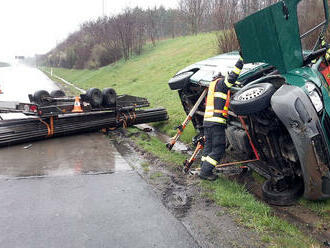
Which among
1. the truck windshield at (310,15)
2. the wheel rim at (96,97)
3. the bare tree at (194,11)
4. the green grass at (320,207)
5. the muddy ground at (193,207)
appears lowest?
the green grass at (320,207)

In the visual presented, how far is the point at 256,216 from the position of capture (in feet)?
11.7

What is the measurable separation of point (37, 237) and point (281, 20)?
3.43m

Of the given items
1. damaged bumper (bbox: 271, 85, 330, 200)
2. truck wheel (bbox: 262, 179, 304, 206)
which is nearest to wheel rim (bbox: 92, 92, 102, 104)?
truck wheel (bbox: 262, 179, 304, 206)

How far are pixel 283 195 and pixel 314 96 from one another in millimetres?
1216

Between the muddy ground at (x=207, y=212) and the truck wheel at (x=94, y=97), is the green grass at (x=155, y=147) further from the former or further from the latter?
the truck wheel at (x=94, y=97)

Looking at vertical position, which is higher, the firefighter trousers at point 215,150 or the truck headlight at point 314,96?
the truck headlight at point 314,96

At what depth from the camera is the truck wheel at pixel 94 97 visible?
7.75 metres

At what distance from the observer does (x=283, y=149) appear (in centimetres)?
Answer: 398

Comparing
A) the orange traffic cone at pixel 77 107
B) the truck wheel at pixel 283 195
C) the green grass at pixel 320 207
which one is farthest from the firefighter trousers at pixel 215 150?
the orange traffic cone at pixel 77 107

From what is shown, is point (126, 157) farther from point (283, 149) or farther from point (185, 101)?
point (283, 149)

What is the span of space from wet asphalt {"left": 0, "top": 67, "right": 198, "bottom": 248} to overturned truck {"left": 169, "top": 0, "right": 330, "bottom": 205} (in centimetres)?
146

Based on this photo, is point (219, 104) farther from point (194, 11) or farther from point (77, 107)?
A: point (194, 11)

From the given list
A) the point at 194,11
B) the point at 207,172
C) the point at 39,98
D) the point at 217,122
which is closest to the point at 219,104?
the point at 217,122

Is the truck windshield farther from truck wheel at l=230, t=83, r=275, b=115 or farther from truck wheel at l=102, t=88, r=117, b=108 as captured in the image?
truck wheel at l=102, t=88, r=117, b=108
